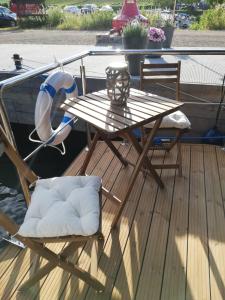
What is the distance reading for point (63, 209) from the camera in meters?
1.56

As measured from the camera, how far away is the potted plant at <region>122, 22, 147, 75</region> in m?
4.78

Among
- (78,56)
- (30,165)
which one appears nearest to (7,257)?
(78,56)

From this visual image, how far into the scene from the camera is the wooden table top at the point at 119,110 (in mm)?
1842

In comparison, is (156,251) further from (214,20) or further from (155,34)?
(214,20)

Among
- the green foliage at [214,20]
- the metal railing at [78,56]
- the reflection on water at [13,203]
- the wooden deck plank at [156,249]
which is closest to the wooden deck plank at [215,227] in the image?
the wooden deck plank at [156,249]

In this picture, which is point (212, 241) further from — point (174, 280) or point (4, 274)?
point (4, 274)

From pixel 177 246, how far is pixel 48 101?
1435 millimetres

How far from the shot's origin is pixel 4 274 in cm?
186

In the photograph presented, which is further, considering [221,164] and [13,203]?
[13,203]

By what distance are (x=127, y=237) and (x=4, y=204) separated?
246 cm

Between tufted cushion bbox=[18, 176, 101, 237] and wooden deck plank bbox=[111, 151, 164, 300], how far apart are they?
0.56m

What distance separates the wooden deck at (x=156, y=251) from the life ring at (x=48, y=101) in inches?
28.5

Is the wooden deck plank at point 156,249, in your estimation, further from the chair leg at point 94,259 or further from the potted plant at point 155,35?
the potted plant at point 155,35

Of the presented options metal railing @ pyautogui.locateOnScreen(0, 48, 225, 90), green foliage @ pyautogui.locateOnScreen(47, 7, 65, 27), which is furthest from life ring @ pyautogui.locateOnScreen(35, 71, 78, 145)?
green foliage @ pyautogui.locateOnScreen(47, 7, 65, 27)
